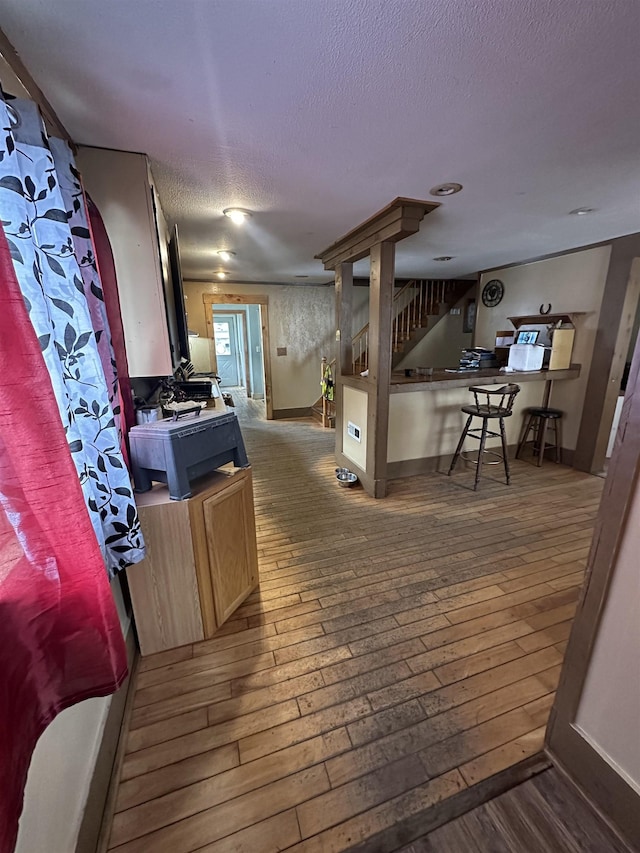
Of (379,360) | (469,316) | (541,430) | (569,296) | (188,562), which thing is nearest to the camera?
(188,562)

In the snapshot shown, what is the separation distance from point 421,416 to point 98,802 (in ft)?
11.1

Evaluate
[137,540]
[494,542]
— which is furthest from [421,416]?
[137,540]

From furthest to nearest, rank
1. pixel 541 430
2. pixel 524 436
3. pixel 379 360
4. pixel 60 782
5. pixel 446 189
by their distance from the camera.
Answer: pixel 524 436, pixel 541 430, pixel 379 360, pixel 446 189, pixel 60 782

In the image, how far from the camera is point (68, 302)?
1.00 metres

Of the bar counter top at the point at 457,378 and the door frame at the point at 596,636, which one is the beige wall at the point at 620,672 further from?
the bar counter top at the point at 457,378

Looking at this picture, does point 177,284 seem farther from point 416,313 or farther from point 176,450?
point 416,313

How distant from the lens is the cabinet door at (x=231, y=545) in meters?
1.71

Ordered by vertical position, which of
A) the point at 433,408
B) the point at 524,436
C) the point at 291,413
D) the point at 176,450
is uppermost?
the point at 176,450

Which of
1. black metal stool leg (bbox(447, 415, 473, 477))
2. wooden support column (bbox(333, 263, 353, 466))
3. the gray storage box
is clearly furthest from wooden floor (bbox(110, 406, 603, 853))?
wooden support column (bbox(333, 263, 353, 466))

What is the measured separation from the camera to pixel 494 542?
8.46 feet

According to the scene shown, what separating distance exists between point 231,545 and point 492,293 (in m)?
4.82

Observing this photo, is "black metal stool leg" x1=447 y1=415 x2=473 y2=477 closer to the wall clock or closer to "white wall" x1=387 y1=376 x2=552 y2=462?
"white wall" x1=387 y1=376 x2=552 y2=462

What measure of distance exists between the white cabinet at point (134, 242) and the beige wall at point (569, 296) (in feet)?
12.8

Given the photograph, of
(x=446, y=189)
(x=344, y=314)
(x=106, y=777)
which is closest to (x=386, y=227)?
(x=446, y=189)
